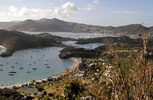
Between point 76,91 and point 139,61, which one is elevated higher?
point 139,61

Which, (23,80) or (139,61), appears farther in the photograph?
(23,80)

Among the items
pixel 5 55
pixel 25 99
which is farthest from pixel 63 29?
pixel 25 99

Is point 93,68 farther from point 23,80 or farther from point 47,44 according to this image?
point 47,44

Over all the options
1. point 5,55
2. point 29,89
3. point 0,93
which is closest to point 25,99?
point 0,93

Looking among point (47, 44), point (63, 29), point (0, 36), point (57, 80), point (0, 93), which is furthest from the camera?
point (63, 29)

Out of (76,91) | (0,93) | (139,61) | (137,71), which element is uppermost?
(139,61)

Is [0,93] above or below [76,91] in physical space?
below

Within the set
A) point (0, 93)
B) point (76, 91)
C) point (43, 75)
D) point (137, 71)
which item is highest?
point (137, 71)

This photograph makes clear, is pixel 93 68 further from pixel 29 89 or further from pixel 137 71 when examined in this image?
pixel 137 71

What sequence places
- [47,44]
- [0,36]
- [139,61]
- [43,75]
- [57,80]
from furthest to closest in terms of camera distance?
[47,44] < [0,36] < [43,75] < [57,80] < [139,61]
